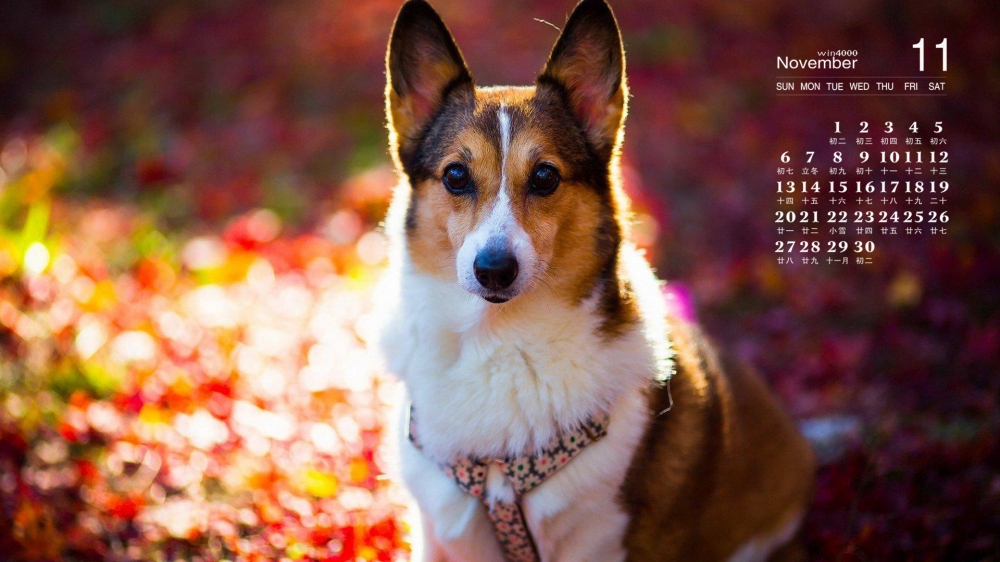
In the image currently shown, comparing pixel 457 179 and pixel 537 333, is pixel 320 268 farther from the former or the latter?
pixel 537 333

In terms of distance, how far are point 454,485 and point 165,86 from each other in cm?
889

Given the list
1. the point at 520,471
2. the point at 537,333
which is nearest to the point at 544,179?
the point at 537,333

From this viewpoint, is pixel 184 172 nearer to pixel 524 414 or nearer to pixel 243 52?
pixel 243 52

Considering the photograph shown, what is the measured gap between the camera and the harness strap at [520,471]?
2.69 meters

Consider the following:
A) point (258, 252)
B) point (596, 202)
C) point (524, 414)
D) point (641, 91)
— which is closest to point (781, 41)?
point (641, 91)

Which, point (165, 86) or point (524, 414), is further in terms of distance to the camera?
point (165, 86)

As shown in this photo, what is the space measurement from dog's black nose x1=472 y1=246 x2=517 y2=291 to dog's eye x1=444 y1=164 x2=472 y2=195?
0.39m

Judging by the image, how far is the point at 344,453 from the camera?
14.6 ft

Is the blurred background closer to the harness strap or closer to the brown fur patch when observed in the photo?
the brown fur patch

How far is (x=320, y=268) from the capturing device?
6.50 m

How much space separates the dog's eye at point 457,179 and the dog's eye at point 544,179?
0.25m

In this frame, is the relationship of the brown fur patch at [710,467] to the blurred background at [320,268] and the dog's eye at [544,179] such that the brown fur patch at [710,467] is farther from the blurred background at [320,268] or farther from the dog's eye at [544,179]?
the dog's eye at [544,179]

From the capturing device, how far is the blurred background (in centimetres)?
390

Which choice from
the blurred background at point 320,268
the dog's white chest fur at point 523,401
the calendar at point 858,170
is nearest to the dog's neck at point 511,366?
the dog's white chest fur at point 523,401
